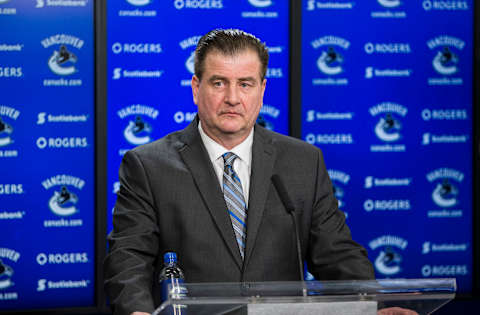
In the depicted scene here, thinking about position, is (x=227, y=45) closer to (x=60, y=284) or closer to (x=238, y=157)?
(x=238, y=157)

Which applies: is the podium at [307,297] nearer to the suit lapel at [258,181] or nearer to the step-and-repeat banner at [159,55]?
the suit lapel at [258,181]

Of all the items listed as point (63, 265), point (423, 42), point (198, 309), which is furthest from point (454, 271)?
point (198, 309)

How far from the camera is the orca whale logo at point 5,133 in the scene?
4055 millimetres

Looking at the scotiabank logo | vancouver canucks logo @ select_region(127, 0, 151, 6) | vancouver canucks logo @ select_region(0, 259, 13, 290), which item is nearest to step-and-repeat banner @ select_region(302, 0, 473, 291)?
vancouver canucks logo @ select_region(127, 0, 151, 6)

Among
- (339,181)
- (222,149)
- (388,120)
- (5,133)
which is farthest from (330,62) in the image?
(222,149)

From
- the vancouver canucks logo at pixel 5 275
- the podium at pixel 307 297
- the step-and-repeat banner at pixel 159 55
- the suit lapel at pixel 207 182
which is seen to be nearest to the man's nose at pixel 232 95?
the suit lapel at pixel 207 182

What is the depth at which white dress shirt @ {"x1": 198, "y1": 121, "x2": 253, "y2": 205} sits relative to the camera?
1.95m

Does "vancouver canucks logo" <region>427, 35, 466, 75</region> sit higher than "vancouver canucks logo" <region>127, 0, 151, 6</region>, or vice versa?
"vancouver canucks logo" <region>127, 0, 151, 6</region>

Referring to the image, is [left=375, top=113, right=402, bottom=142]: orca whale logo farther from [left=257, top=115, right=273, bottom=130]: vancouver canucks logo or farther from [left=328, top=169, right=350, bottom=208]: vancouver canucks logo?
[left=257, top=115, right=273, bottom=130]: vancouver canucks logo

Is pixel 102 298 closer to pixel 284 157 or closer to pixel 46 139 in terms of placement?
pixel 46 139

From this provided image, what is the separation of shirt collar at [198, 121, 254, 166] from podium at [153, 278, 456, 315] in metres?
0.80

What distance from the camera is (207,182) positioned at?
1.89 metres

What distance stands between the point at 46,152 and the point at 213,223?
2.58 m

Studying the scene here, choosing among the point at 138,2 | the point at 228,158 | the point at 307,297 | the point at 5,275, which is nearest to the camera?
the point at 307,297
